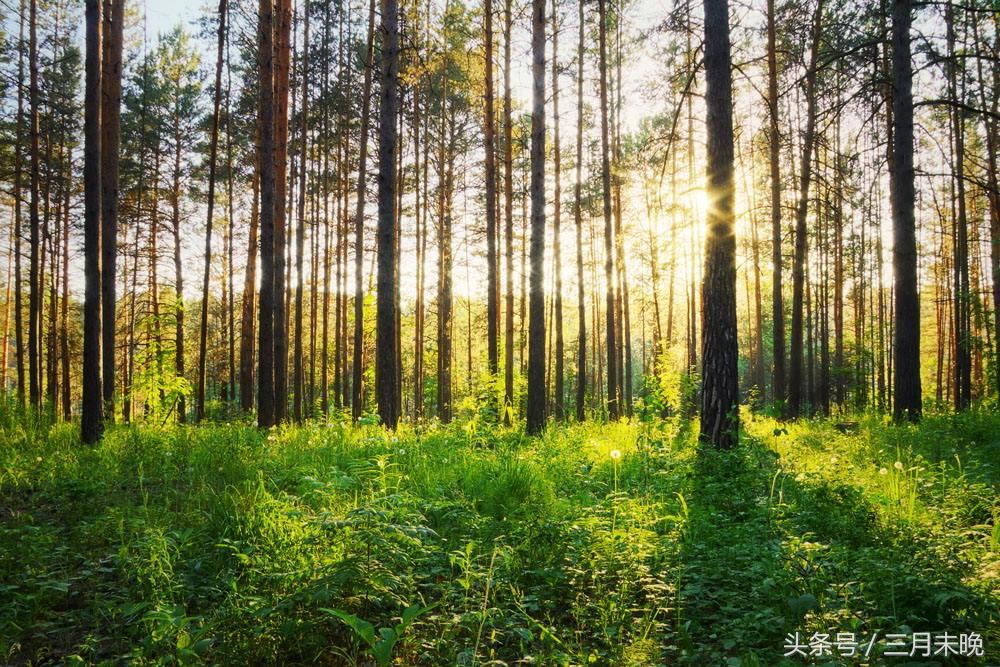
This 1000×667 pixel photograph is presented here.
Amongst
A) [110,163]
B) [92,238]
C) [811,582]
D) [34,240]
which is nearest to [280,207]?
[110,163]

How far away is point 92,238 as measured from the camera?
7.49m

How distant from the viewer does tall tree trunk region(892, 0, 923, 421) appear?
8938 mm

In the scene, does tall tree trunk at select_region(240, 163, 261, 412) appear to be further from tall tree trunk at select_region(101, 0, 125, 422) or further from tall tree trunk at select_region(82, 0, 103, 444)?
tall tree trunk at select_region(82, 0, 103, 444)

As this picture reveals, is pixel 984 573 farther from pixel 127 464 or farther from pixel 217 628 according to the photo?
pixel 127 464

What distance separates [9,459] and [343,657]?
565cm

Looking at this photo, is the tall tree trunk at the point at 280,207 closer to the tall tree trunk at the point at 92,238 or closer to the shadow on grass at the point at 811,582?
the tall tree trunk at the point at 92,238

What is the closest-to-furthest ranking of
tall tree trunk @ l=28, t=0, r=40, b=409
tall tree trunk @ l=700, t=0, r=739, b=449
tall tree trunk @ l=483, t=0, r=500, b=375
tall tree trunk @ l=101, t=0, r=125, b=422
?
1. tall tree trunk @ l=700, t=0, r=739, b=449
2. tall tree trunk @ l=101, t=0, r=125, b=422
3. tall tree trunk @ l=483, t=0, r=500, b=375
4. tall tree trunk @ l=28, t=0, r=40, b=409

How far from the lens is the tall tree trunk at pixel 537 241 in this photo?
32.7 ft

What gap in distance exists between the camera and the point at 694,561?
3.54 meters

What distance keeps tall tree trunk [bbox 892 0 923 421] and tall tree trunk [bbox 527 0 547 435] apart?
599 centimetres

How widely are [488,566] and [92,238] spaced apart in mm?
7592

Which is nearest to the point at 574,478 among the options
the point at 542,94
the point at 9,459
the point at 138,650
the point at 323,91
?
the point at 138,650

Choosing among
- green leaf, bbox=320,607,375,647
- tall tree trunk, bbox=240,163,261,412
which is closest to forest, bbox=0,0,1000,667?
green leaf, bbox=320,607,375,647

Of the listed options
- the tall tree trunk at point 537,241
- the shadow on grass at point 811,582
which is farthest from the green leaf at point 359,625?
the tall tree trunk at point 537,241
